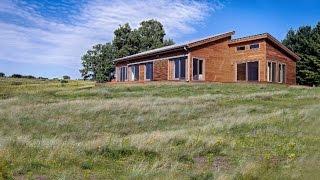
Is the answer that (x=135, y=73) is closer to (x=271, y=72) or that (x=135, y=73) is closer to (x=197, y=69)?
(x=197, y=69)

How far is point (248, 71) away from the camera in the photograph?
38.9 metres

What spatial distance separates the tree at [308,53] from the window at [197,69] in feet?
88.8

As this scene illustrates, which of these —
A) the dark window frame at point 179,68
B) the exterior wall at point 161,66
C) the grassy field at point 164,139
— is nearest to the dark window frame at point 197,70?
the dark window frame at point 179,68

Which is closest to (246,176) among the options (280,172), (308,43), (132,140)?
(280,172)

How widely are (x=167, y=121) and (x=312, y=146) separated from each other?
7810mm

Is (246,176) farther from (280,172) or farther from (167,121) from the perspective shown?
(167,121)

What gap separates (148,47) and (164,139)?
57445mm

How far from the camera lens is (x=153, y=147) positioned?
40.9 ft

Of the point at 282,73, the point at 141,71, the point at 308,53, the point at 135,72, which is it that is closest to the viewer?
the point at 282,73

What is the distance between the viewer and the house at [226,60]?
123 feet

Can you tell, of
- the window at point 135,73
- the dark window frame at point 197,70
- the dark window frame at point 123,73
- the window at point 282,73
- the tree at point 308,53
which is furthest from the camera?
the tree at point 308,53

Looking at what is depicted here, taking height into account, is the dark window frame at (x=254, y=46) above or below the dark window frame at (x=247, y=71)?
above

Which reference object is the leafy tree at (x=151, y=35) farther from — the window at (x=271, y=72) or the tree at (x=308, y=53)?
the window at (x=271, y=72)

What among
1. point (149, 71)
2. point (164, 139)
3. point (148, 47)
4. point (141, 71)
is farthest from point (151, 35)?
point (164, 139)
